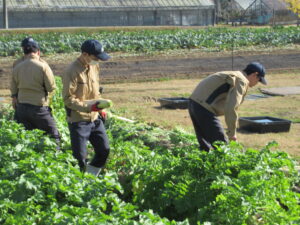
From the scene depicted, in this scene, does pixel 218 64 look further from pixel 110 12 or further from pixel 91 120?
pixel 110 12

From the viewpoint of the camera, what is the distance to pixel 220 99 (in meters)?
6.56

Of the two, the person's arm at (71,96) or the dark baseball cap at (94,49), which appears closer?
the dark baseball cap at (94,49)

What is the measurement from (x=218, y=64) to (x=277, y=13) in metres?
39.9

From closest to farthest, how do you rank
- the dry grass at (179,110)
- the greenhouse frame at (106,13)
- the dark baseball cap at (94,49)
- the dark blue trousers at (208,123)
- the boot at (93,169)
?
the dark baseball cap at (94,49) → the boot at (93,169) → the dark blue trousers at (208,123) → the dry grass at (179,110) → the greenhouse frame at (106,13)

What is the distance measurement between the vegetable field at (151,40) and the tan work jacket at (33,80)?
17.6m

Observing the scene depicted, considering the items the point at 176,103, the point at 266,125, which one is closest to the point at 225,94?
Answer: the point at 266,125

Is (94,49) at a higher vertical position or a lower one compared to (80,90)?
higher

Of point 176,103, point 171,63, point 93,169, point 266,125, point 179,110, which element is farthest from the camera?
point 171,63

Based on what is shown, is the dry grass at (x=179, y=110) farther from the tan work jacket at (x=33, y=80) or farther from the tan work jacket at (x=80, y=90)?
the tan work jacket at (x=80, y=90)

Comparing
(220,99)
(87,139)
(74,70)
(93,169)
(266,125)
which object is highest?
(74,70)

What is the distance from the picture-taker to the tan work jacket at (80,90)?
19.7 ft

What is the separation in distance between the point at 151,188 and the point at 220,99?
1.47 metres

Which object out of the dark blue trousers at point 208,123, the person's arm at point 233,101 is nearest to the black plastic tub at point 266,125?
the dark blue trousers at point 208,123

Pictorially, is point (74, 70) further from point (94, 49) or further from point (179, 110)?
point (179, 110)
